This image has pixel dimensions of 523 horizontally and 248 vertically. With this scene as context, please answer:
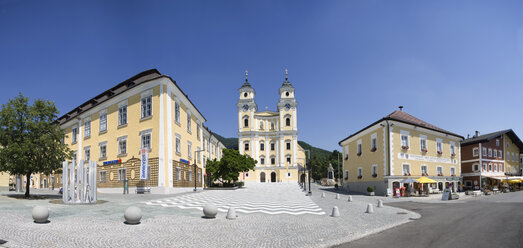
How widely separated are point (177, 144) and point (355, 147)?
2425 centimetres

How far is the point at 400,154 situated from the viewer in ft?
112

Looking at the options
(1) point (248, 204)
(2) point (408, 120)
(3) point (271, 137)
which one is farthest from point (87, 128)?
(3) point (271, 137)

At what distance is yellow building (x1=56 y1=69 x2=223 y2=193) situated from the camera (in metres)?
28.0

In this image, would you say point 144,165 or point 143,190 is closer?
point 144,165

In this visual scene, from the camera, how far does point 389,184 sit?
1307 inches

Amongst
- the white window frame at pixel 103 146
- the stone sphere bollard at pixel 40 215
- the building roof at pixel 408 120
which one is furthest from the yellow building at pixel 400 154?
the stone sphere bollard at pixel 40 215

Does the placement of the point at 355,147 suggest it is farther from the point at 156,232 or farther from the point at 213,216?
the point at 156,232

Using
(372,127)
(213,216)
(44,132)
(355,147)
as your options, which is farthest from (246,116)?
(213,216)

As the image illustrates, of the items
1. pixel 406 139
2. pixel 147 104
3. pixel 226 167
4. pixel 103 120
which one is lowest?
pixel 226 167

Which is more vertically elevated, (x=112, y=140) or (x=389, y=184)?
(x=112, y=140)

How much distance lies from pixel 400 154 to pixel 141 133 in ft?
88.8

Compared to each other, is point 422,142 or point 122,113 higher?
point 122,113

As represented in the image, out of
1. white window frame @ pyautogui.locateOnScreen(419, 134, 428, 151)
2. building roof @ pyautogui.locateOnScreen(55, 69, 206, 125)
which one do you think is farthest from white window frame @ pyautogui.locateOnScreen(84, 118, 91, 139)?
white window frame @ pyautogui.locateOnScreen(419, 134, 428, 151)

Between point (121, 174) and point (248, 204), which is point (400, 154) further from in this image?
point (121, 174)
